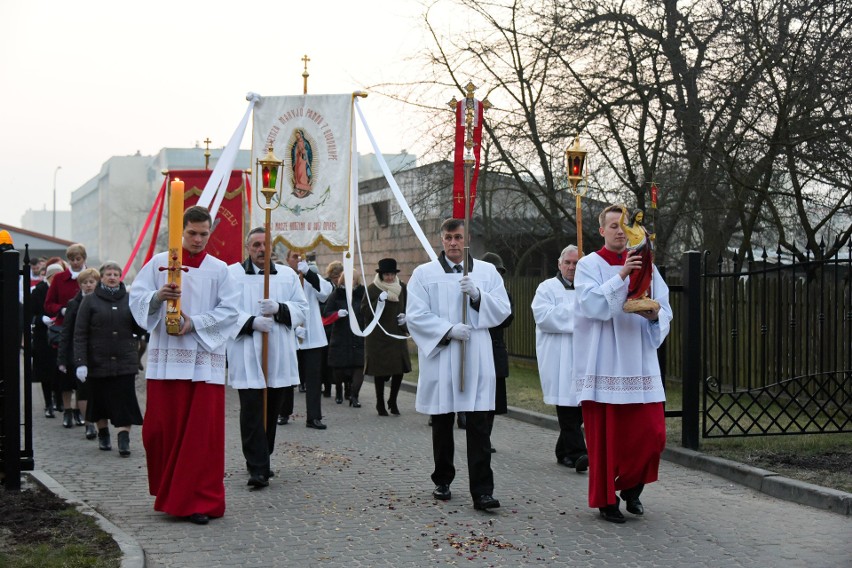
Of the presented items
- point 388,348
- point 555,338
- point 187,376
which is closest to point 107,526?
point 187,376

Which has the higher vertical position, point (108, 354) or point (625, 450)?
point (108, 354)

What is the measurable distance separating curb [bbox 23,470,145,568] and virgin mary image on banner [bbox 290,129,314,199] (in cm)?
516

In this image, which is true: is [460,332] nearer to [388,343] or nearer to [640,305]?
[640,305]

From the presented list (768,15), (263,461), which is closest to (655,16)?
(768,15)

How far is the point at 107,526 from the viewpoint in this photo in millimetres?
6883

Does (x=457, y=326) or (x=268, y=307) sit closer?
(x=457, y=326)

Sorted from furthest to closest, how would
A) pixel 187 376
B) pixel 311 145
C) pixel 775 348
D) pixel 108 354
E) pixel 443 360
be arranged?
pixel 311 145 → pixel 775 348 → pixel 108 354 → pixel 443 360 → pixel 187 376

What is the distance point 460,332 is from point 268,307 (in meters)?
1.76

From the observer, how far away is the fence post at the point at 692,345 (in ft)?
33.4

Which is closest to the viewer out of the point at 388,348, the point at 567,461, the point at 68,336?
the point at 567,461

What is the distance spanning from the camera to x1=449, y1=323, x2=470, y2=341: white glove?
25.8 feet

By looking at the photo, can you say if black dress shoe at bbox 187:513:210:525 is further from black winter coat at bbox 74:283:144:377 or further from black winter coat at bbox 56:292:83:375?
black winter coat at bbox 56:292:83:375

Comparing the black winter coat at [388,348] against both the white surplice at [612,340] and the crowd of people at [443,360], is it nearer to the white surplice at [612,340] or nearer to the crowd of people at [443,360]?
the crowd of people at [443,360]

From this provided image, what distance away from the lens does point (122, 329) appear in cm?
1083
